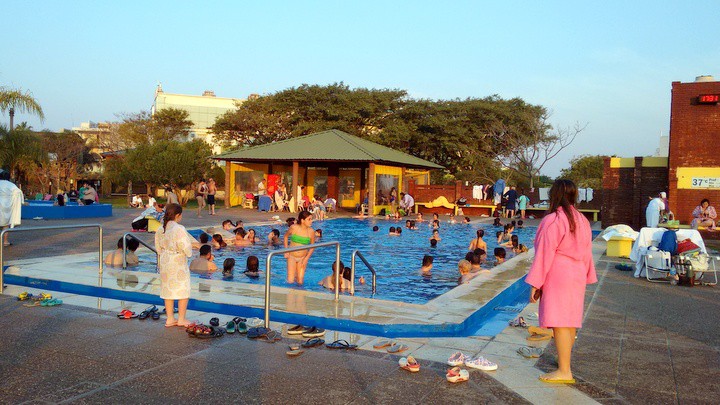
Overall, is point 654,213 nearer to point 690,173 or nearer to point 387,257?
point 690,173

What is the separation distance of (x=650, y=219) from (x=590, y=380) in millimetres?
13237

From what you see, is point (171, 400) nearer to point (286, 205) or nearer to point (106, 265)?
Answer: point (106, 265)

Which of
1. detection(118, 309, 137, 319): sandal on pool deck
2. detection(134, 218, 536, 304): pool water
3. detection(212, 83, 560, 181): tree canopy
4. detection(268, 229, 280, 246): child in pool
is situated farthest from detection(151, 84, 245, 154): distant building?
detection(118, 309, 137, 319): sandal on pool deck

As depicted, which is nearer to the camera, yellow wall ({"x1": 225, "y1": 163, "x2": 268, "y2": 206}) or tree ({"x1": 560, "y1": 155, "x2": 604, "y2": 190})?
yellow wall ({"x1": 225, "y1": 163, "x2": 268, "y2": 206})

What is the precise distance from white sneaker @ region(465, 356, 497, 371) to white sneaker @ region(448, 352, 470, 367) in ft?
0.15

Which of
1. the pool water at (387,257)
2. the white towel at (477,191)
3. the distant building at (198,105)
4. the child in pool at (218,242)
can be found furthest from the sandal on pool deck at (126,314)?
the distant building at (198,105)

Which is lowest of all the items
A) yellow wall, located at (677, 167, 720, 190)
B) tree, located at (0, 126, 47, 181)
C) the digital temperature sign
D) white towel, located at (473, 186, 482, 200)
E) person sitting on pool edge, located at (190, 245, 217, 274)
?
person sitting on pool edge, located at (190, 245, 217, 274)

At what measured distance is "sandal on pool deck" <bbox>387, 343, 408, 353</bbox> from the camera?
5.71 m

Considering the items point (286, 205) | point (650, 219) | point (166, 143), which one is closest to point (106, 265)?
point (650, 219)

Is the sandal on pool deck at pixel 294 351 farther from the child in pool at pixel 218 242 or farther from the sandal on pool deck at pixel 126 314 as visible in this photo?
the child in pool at pixel 218 242

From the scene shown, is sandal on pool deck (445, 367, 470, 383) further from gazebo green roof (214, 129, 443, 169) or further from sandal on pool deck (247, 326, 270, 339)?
gazebo green roof (214, 129, 443, 169)

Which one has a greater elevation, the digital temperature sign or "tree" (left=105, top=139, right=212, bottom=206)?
the digital temperature sign

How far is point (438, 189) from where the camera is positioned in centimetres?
3356

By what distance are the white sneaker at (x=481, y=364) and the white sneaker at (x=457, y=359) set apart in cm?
5
